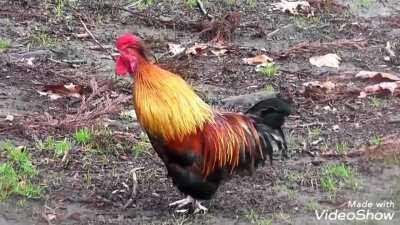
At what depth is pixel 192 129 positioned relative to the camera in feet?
16.1

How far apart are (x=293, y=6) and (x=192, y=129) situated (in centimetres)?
498

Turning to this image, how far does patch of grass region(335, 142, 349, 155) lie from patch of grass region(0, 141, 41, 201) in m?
2.25

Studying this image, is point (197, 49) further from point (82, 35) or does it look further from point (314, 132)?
point (314, 132)

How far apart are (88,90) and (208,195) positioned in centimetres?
232

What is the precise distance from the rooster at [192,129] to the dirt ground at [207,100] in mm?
292

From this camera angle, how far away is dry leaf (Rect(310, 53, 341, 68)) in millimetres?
7945

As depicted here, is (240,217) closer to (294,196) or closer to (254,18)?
(294,196)

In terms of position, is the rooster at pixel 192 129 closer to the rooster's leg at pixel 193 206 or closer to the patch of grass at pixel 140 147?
the rooster's leg at pixel 193 206

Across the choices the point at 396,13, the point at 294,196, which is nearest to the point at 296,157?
the point at 294,196

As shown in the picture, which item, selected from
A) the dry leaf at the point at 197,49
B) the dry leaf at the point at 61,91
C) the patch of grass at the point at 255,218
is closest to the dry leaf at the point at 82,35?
the dry leaf at the point at 197,49

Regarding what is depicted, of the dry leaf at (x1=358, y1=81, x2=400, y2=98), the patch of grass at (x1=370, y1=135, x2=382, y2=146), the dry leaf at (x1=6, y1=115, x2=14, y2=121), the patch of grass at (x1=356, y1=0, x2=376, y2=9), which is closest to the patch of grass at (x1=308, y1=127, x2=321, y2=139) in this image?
the patch of grass at (x1=370, y1=135, x2=382, y2=146)

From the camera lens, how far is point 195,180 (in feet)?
16.3

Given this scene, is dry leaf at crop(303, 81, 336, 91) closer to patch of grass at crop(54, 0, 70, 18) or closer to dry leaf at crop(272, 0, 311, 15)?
dry leaf at crop(272, 0, 311, 15)

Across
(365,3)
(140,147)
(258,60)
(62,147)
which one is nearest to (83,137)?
(62,147)
